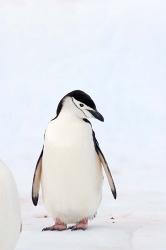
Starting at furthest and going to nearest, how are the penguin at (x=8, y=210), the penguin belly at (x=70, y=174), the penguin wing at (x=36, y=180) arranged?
the penguin wing at (x=36, y=180), the penguin belly at (x=70, y=174), the penguin at (x=8, y=210)

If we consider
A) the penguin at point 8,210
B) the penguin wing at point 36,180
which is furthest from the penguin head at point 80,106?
the penguin at point 8,210

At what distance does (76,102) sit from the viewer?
9.43 ft

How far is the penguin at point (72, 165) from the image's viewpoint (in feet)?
9.23

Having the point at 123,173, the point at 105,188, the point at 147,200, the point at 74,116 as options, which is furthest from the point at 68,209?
the point at 123,173

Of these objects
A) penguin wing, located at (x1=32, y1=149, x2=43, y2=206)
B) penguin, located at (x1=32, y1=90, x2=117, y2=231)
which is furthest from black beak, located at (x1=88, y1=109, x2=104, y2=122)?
penguin wing, located at (x1=32, y1=149, x2=43, y2=206)

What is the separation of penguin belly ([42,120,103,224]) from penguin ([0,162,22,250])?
94 cm

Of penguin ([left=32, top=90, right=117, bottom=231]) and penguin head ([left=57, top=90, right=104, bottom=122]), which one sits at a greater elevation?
penguin head ([left=57, top=90, right=104, bottom=122])

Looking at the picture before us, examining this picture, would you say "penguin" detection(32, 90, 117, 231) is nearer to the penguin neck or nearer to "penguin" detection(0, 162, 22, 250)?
the penguin neck

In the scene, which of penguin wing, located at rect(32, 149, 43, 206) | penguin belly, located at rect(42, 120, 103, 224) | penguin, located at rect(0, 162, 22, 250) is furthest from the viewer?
penguin wing, located at rect(32, 149, 43, 206)

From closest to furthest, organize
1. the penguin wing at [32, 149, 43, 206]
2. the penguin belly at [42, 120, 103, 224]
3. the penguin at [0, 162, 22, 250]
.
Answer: the penguin at [0, 162, 22, 250] < the penguin belly at [42, 120, 103, 224] < the penguin wing at [32, 149, 43, 206]

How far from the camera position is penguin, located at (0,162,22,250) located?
5.94ft

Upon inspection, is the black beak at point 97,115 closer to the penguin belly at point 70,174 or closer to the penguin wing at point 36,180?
the penguin belly at point 70,174

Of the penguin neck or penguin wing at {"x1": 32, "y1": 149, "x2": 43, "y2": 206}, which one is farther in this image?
penguin wing at {"x1": 32, "y1": 149, "x2": 43, "y2": 206}

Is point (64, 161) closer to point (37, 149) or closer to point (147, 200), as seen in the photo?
point (147, 200)
